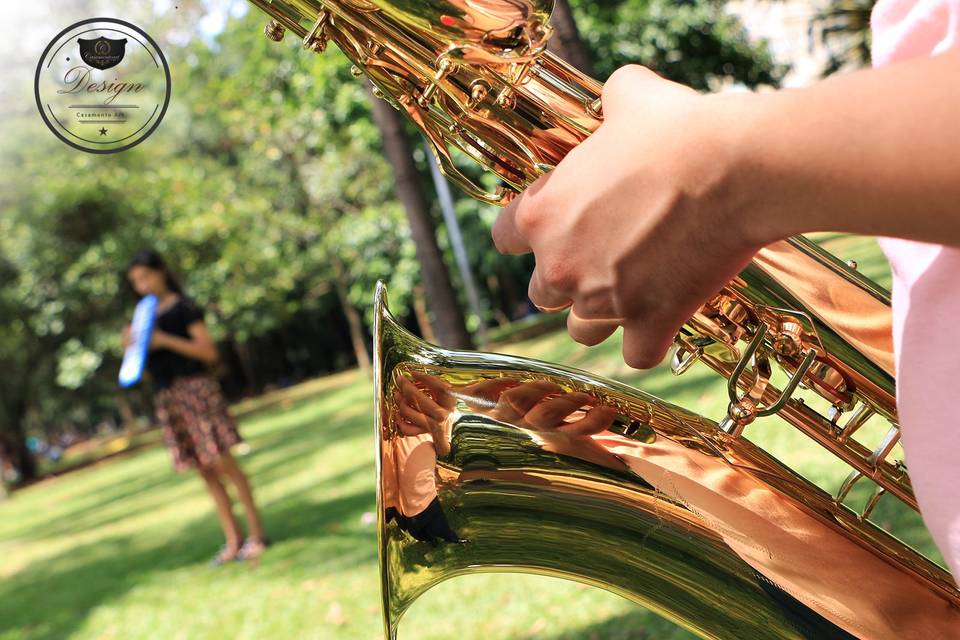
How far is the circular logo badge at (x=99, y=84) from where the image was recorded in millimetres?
1778

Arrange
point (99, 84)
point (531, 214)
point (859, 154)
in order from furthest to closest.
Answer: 1. point (99, 84)
2. point (531, 214)
3. point (859, 154)

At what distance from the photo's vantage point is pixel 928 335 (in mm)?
835

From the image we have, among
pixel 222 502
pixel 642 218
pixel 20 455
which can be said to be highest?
pixel 642 218

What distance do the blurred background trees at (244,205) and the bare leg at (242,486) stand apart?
19.6ft

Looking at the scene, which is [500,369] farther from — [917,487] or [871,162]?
[871,162]

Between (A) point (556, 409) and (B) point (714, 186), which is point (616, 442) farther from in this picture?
(B) point (714, 186)

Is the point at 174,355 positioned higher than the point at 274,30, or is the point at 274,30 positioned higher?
the point at 274,30

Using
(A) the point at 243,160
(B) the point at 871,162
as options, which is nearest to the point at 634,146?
(B) the point at 871,162

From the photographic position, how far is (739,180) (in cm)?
77

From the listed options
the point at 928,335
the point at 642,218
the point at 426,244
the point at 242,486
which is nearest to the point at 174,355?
the point at 242,486

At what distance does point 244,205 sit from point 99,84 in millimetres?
18739

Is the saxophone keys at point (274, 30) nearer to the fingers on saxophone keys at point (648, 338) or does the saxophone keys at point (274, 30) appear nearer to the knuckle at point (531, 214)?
the knuckle at point (531, 214)

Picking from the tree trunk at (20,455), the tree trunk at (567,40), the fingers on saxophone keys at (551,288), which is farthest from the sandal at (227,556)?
the tree trunk at (20,455)

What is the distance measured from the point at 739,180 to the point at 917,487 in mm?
413
